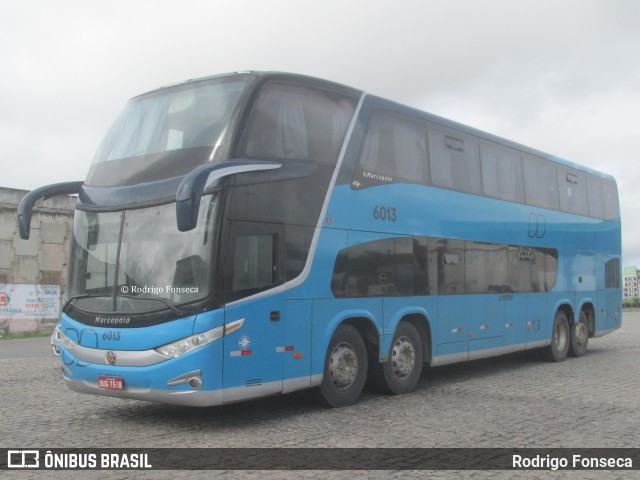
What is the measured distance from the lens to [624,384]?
1217cm

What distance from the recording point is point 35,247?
28.0 metres

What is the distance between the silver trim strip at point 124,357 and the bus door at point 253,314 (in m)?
0.81

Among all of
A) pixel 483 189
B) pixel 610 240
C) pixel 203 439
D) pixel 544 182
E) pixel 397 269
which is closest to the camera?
pixel 203 439

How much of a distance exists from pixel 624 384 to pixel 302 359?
640 centimetres

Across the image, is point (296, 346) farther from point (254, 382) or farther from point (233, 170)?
point (233, 170)

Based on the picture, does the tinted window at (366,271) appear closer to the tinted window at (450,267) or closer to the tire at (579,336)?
the tinted window at (450,267)

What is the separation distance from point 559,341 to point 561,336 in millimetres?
160

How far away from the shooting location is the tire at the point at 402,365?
1069 centimetres

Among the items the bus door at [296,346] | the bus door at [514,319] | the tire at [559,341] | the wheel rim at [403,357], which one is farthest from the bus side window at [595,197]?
the bus door at [296,346]

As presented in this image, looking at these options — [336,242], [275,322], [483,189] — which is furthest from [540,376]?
[275,322]

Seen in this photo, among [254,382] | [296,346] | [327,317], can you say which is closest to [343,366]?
[327,317]

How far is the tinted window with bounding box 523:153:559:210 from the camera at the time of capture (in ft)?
49.1

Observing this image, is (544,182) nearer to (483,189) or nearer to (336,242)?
(483,189)

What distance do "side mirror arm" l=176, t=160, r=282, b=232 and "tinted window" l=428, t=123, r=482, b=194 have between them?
4555mm
